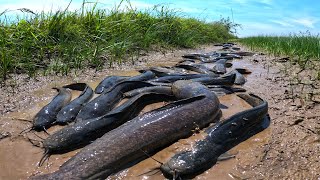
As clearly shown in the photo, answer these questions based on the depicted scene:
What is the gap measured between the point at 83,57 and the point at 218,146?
4.37 meters

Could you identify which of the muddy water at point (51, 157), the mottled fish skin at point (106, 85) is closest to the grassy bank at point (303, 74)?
the muddy water at point (51, 157)

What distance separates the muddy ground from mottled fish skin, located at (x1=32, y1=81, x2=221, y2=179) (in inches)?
4.2

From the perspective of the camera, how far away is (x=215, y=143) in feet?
10.2

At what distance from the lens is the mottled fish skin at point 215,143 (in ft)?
9.00

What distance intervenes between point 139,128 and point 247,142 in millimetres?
1055

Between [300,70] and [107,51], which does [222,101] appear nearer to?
[300,70]

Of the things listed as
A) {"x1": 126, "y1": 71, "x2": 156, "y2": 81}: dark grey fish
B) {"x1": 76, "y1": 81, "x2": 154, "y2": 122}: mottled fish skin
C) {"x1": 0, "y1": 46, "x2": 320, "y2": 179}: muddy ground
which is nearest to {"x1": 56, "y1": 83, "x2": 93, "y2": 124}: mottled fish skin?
{"x1": 76, "y1": 81, "x2": 154, "y2": 122}: mottled fish skin

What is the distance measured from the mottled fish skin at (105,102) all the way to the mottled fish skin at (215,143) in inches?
52.8

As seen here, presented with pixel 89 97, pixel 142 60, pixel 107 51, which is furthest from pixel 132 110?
pixel 142 60

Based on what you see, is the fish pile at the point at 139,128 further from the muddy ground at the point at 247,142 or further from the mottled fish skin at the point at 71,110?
the muddy ground at the point at 247,142

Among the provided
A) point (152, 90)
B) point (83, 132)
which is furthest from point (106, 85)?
point (83, 132)

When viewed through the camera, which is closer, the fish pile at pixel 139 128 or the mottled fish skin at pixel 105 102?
the fish pile at pixel 139 128

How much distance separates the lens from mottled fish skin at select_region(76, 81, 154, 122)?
3.87 meters

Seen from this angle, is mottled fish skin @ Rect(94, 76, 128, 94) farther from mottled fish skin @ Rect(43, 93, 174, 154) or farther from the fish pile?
mottled fish skin @ Rect(43, 93, 174, 154)
